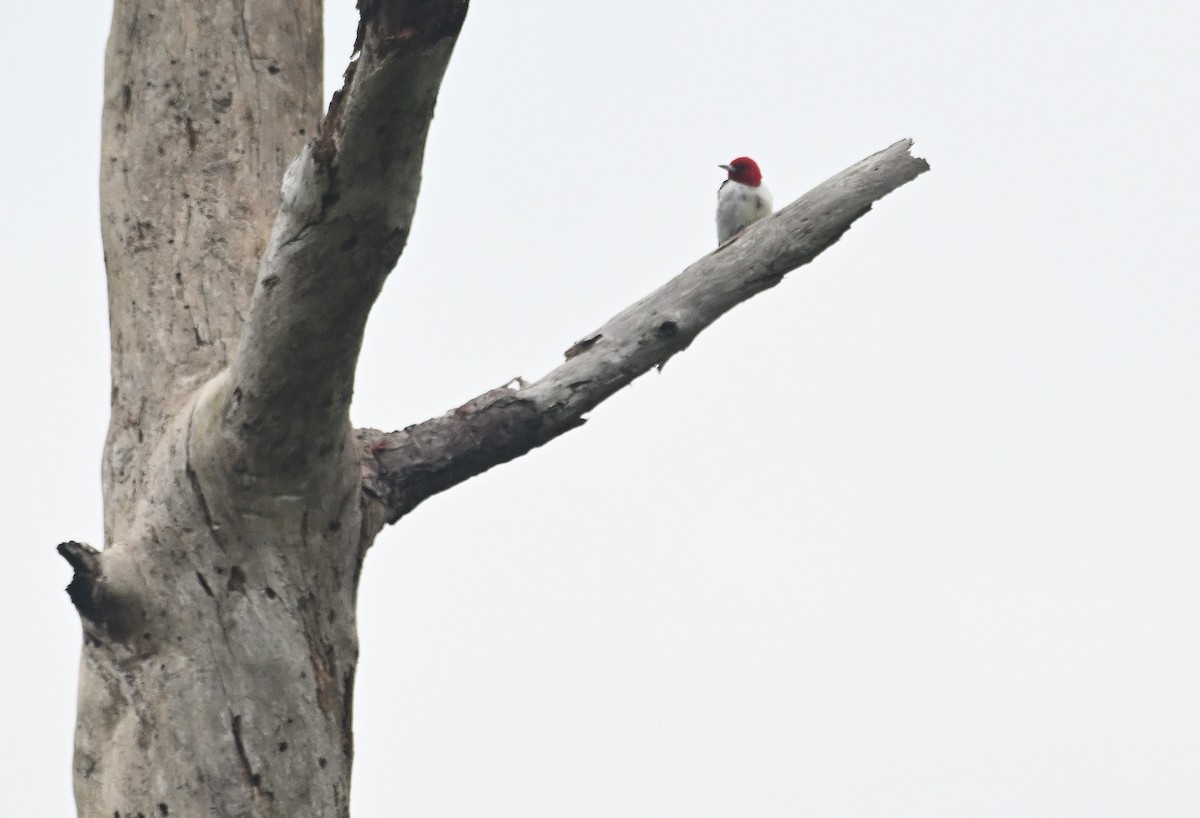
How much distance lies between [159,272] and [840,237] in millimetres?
1663

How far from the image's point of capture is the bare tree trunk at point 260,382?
241cm

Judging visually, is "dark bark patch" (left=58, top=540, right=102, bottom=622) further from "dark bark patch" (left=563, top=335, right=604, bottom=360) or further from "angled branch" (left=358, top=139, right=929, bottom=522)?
"dark bark patch" (left=563, top=335, right=604, bottom=360)

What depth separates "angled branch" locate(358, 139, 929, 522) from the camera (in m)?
3.17

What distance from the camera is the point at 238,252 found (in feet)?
10.7

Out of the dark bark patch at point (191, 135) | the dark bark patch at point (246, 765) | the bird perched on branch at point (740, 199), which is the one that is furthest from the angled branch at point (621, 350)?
the bird perched on branch at point (740, 199)

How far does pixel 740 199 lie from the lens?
7262 mm

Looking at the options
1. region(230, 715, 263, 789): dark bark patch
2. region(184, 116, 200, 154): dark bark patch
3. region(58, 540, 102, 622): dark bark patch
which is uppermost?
region(184, 116, 200, 154): dark bark patch

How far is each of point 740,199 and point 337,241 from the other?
508 cm

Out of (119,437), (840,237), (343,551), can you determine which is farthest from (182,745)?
(840,237)

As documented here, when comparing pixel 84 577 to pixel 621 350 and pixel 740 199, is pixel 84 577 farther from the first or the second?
pixel 740 199

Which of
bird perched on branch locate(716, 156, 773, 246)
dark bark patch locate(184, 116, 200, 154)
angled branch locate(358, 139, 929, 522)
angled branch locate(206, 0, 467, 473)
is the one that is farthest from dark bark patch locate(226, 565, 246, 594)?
bird perched on branch locate(716, 156, 773, 246)

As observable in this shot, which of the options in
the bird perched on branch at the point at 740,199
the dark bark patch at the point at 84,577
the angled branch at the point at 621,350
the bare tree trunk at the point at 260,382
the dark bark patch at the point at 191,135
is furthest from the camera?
the bird perched on branch at the point at 740,199

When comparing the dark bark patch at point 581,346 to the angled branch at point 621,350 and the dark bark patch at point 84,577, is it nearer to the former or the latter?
the angled branch at point 621,350

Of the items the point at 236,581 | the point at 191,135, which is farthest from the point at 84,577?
the point at 191,135
